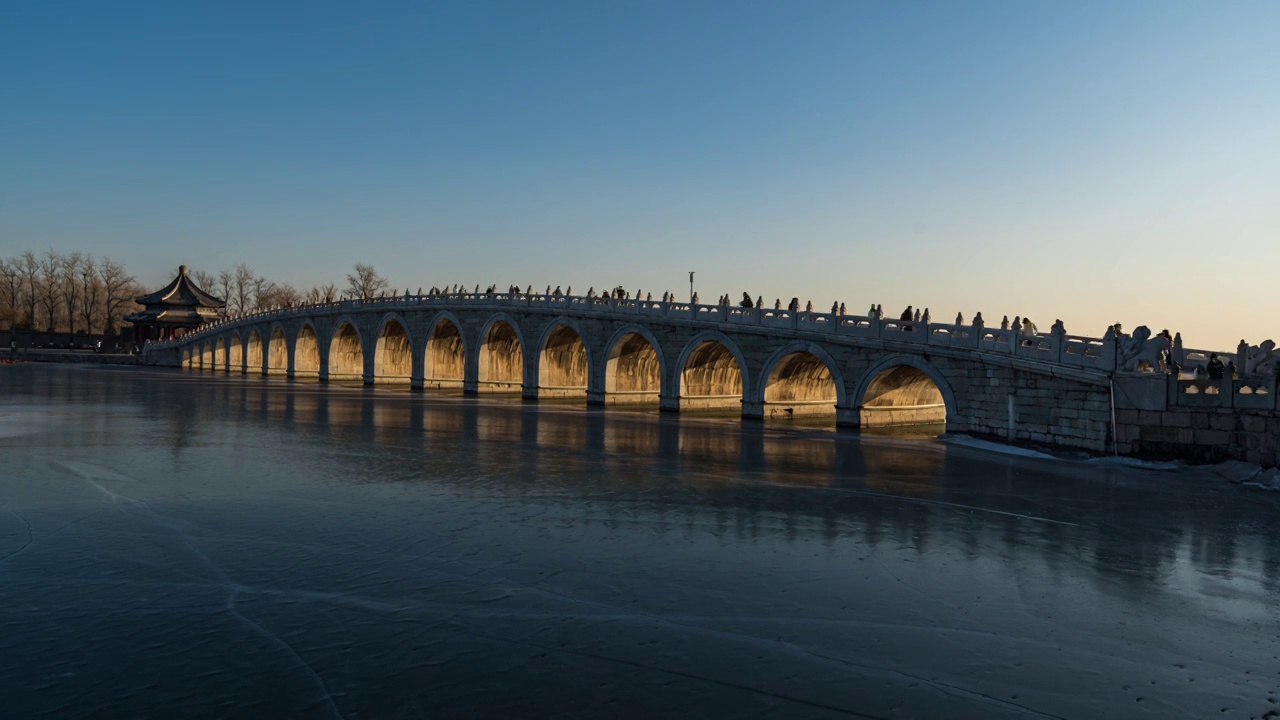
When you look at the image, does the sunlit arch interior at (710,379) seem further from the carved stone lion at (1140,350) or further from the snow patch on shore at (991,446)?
the carved stone lion at (1140,350)

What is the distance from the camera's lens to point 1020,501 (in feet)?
42.2

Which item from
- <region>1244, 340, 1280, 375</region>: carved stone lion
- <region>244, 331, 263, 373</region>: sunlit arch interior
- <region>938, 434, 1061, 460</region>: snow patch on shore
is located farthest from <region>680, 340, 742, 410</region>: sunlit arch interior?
<region>244, 331, 263, 373</region>: sunlit arch interior

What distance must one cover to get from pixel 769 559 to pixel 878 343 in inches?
685

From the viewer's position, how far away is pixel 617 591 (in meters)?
7.35

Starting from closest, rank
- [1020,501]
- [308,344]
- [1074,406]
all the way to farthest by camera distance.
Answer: [1020,501] → [1074,406] → [308,344]

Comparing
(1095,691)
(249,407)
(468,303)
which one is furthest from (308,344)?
(1095,691)

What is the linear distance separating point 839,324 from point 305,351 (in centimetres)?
4675

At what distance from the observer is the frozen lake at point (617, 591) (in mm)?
5246

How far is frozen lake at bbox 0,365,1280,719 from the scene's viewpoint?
17.2 feet

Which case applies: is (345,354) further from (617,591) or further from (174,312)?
(617,591)

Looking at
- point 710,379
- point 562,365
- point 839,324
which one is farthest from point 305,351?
point 839,324

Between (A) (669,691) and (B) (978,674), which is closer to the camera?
(A) (669,691)

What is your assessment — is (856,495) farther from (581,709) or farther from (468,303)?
(468,303)

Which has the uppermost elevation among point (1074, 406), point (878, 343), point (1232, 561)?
point (878, 343)
